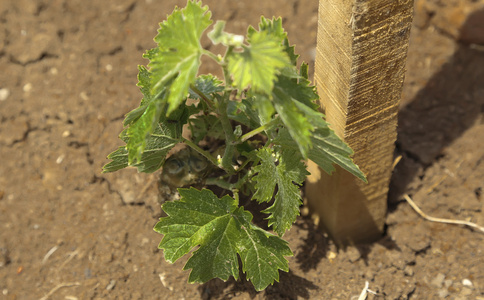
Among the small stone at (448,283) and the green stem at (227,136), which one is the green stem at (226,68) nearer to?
the green stem at (227,136)

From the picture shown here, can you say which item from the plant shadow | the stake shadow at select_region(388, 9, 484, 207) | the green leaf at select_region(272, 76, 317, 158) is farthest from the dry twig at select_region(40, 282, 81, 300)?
the stake shadow at select_region(388, 9, 484, 207)

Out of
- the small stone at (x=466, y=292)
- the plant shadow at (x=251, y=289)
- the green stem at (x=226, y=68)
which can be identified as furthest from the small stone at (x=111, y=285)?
the small stone at (x=466, y=292)

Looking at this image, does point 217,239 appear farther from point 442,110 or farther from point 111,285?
point 442,110

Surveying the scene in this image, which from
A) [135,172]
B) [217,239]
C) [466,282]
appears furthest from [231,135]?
[466,282]

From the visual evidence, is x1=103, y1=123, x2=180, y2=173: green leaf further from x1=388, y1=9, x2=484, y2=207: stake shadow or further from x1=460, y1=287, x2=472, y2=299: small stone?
x1=460, y1=287, x2=472, y2=299: small stone

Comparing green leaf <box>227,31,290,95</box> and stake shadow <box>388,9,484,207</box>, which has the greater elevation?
green leaf <box>227,31,290,95</box>

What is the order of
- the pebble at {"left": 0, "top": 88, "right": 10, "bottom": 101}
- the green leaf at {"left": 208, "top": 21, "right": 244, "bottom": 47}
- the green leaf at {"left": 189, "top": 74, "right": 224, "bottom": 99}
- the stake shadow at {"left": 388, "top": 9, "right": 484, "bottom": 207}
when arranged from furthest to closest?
the pebble at {"left": 0, "top": 88, "right": 10, "bottom": 101}
the stake shadow at {"left": 388, "top": 9, "right": 484, "bottom": 207}
the green leaf at {"left": 189, "top": 74, "right": 224, "bottom": 99}
the green leaf at {"left": 208, "top": 21, "right": 244, "bottom": 47}

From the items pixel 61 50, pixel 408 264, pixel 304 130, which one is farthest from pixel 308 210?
pixel 61 50
